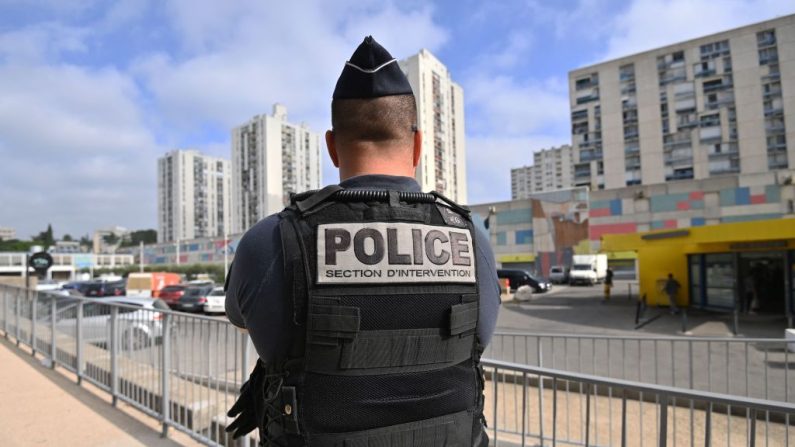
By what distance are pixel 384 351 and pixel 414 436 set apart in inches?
10.3

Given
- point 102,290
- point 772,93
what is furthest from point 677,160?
point 102,290

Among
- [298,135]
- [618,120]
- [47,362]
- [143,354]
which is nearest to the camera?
[143,354]

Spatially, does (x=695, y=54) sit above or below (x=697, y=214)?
above

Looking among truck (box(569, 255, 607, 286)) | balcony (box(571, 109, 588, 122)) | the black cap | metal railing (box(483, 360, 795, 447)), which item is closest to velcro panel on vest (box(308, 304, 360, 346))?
the black cap

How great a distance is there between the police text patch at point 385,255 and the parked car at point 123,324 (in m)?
4.14

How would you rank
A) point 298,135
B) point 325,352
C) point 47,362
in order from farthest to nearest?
point 298,135, point 47,362, point 325,352

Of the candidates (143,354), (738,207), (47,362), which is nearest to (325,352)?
(143,354)

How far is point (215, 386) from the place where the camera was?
4.27 metres

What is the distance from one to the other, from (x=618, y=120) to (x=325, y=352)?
78.4 m

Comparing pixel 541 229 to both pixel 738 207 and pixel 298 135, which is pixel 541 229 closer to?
pixel 738 207

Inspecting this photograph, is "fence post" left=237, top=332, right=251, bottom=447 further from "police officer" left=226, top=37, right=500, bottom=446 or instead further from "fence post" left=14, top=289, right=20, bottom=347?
"fence post" left=14, top=289, right=20, bottom=347

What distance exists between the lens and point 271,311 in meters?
1.27

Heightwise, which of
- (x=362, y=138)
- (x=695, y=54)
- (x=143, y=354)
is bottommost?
(x=143, y=354)

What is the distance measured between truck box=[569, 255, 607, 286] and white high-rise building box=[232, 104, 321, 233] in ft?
165
